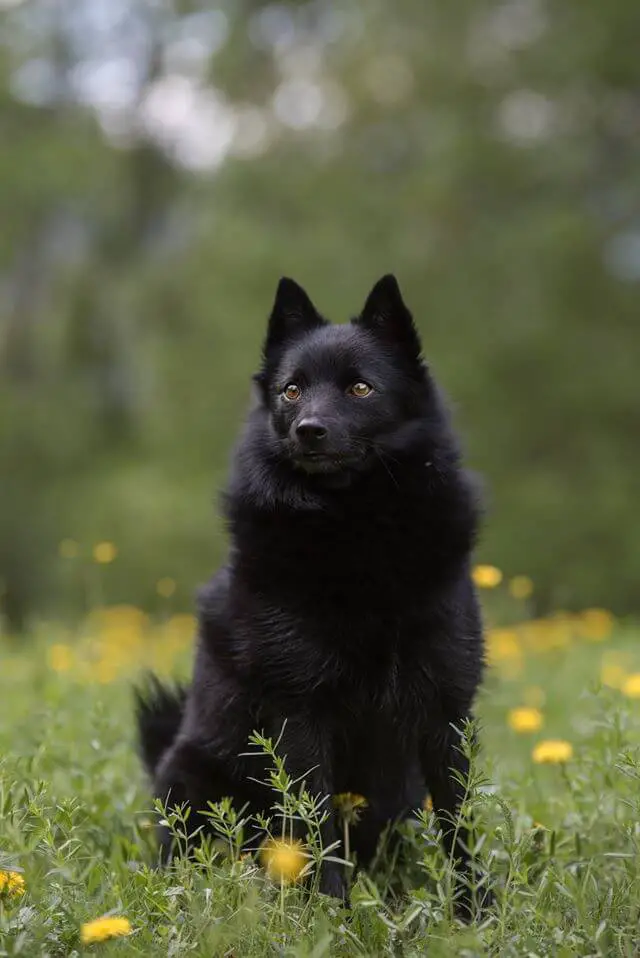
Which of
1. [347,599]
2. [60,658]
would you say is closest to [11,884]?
[347,599]

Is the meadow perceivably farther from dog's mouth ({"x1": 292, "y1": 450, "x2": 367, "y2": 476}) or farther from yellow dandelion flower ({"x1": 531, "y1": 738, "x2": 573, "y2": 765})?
dog's mouth ({"x1": 292, "y1": 450, "x2": 367, "y2": 476})

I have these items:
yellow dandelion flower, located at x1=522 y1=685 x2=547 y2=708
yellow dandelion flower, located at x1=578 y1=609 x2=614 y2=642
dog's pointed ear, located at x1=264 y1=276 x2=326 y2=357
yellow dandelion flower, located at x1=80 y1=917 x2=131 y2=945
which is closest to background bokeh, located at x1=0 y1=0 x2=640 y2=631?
yellow dandelion flower, located at x1=578 y1=609 x2=614 y2=642

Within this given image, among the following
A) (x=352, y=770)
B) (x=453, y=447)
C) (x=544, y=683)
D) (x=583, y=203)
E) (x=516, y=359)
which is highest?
(x=583, y=203)

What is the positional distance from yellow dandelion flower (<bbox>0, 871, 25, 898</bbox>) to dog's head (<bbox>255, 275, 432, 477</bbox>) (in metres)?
1.12

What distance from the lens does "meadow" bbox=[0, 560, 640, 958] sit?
196 cm

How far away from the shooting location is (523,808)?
9.39 feet

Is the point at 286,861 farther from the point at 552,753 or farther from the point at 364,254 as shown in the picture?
the point at 364,254

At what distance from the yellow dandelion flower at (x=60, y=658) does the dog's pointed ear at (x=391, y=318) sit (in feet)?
7.26

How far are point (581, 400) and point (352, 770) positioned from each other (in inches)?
282

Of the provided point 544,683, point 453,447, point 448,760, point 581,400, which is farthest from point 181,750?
point 581,400

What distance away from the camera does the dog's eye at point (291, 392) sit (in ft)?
8.93

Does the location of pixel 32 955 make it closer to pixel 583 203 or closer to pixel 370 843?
pixel 370 843

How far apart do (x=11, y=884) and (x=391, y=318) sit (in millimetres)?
1622

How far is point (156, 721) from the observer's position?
10.5ft
